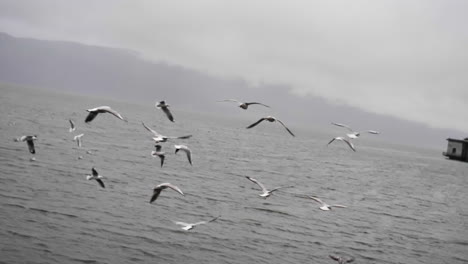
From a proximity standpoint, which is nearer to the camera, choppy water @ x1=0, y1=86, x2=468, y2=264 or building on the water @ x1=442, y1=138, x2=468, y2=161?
choppy water @ x1=0, y1=86, x2=468, y2=264

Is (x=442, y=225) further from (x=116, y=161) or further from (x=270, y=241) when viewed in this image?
(x=116, y=161)

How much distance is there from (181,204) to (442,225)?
78.5ft

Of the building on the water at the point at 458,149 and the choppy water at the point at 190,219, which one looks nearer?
the choppy water at the point at 190,219

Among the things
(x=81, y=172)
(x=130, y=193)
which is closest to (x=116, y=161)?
(x=81, y=172)

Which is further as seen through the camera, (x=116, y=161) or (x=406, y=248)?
(x=116, y=161)

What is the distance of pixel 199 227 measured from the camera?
94.2ft

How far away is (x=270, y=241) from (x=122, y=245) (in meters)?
9.09

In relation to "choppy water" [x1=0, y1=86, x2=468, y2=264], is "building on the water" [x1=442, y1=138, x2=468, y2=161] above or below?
above

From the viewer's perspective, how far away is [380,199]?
52.1 m

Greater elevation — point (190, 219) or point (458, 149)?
point (458, 149)

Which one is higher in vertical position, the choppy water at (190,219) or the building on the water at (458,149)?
the building on the water at (458,149)

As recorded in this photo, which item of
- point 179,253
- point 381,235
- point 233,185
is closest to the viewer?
point 179,253

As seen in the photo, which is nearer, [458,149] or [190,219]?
[190,219]

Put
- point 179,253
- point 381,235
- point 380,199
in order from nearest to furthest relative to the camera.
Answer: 1. point 179,253
2. point 381,235
3. point 380,199
